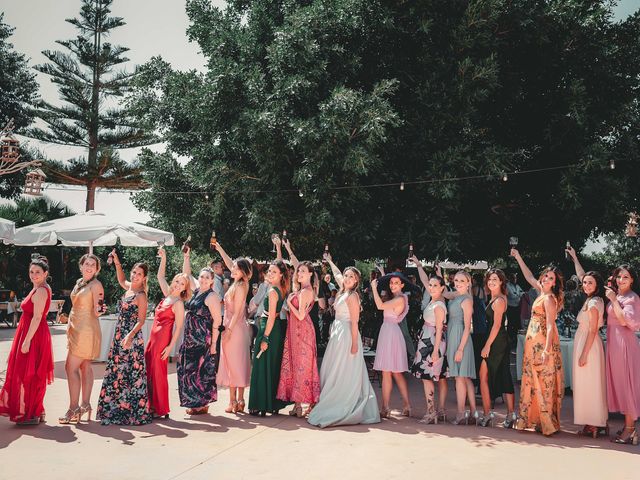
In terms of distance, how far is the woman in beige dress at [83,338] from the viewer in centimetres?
603

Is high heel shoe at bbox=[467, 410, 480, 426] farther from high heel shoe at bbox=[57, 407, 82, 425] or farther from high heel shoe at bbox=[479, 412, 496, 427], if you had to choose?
high heel shoe at bbox=[57, 407, 82, 425]

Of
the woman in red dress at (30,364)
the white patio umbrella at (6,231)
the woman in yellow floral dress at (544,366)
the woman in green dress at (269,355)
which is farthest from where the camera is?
the white patio umbrella at (6,231)

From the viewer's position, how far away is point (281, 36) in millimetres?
9906

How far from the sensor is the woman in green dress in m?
6.62

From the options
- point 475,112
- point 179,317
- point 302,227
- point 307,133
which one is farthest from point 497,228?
point 179,317

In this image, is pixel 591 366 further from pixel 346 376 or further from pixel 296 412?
pixel 296 412

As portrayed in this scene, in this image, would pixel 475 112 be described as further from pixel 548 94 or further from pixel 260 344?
pixel 260 344

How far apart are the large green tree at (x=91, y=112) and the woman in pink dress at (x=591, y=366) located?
23254mm

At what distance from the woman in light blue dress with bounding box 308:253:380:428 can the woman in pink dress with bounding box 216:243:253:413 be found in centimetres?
99

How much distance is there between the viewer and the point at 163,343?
21.0 feet

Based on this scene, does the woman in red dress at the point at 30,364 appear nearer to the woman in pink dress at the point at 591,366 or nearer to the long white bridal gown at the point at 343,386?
the long white bridal gown at the point at 343,386

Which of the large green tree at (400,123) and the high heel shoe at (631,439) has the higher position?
the large green tree at (400,123)

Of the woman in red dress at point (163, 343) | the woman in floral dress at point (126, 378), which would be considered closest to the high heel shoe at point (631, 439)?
the woman in red dress at point (163, 343)

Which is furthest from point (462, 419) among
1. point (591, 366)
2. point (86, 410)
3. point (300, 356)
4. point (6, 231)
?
point (6, 231)
